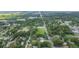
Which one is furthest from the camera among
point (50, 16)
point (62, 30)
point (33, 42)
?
point (50, 16)

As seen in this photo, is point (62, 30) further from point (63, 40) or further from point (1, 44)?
point (1, 44)

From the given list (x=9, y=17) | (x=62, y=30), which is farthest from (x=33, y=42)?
(x=9, y=17)

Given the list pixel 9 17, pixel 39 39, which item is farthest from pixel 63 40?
pixel 9 17
